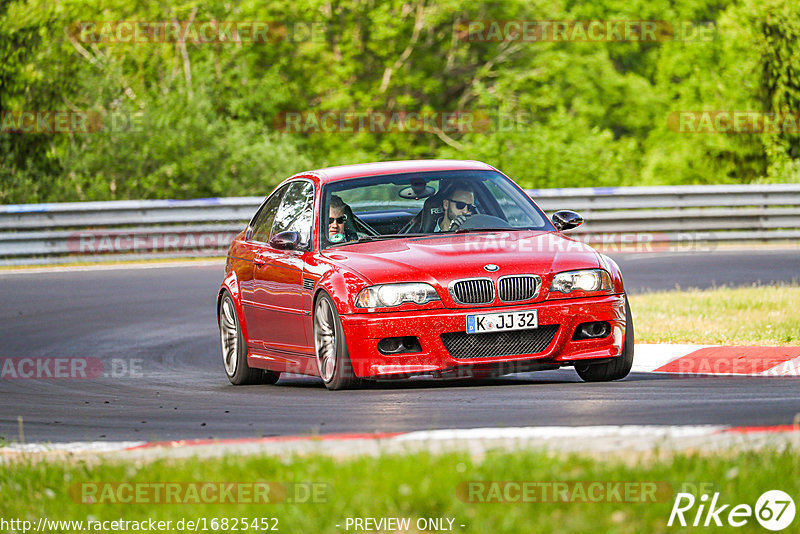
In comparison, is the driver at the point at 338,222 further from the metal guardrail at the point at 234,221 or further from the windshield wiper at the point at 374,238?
the metal guardrail at the point at 234,221

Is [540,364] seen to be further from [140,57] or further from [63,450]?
[140,57]

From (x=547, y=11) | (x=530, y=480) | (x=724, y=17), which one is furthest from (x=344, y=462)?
(x=547, y=11)

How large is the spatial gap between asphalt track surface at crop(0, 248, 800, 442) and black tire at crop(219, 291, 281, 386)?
16cm

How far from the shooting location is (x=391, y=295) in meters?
8.76

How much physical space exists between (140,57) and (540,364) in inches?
1191

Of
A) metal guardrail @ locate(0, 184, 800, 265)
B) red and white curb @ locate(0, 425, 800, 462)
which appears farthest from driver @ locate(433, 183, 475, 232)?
metal guardrail @ locate(0, 184, 800, 265)

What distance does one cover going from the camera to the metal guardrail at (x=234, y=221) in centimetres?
2281

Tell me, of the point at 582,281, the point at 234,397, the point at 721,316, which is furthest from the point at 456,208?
the point at 721,316

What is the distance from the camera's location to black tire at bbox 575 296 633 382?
9.16 m

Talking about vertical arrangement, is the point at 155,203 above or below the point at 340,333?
below

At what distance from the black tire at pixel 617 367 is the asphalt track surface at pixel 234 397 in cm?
13

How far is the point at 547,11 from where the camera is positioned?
4656cm

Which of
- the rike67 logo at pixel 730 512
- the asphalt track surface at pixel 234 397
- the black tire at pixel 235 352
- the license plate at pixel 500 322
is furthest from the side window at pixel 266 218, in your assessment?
the rike67 logo at pixel 730 512

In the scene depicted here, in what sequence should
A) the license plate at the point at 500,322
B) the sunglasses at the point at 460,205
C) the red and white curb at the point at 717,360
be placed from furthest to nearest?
the sunglasses at the point at 460,205, the red and white curb at the point at 717,360, the license plate at the point at 500,322
